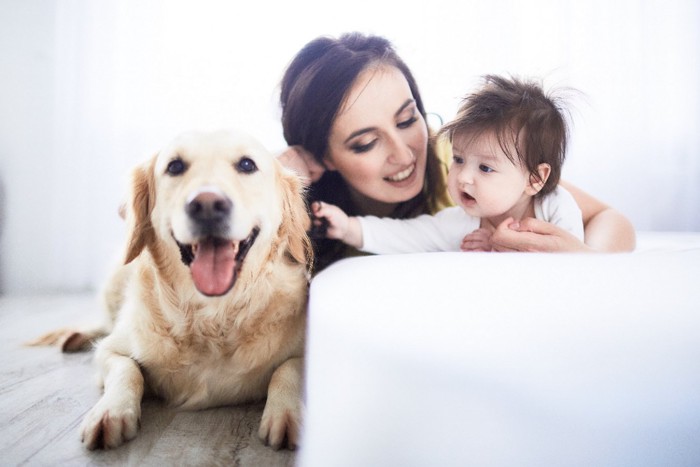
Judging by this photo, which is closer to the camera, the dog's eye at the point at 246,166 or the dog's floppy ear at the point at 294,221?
the dog's eye at the point at 246,166

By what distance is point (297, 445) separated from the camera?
0.86 metres

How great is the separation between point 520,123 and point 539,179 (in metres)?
0.15

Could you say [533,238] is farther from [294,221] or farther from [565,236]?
[294,221]

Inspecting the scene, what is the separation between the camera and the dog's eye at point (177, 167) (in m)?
1.04

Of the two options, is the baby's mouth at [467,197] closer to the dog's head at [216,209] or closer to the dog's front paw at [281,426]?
the dog's head at [216,209]

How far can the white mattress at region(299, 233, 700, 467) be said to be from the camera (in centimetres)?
62

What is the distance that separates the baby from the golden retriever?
220mm

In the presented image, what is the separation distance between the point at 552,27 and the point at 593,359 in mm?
1708

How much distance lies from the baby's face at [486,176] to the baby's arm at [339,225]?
0.93ft

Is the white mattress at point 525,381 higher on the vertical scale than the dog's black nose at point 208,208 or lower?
lower

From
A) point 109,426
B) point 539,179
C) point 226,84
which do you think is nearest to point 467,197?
point 539,179

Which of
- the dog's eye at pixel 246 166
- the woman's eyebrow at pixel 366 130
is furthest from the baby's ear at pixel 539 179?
the dog's eye at pixel 246 166

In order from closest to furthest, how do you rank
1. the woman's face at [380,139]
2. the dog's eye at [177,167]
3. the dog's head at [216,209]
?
the dog's head at [216,209], the dog's eye at [177,167], the woman's face at [380,139]

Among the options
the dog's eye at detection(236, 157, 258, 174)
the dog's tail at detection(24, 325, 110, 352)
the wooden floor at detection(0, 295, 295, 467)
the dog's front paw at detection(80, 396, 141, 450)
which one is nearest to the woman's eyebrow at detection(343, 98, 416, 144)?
the dog's eye at detection(236, 157, 258, 174)
